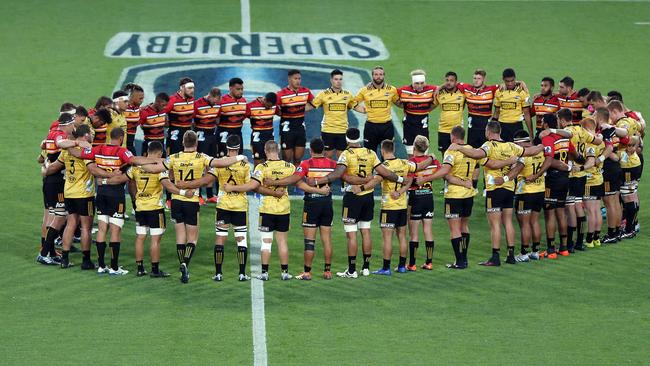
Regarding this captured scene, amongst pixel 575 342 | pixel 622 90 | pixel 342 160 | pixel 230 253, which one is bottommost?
pixel 575 342

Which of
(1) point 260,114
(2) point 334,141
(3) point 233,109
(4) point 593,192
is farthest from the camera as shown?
(2) point 334,141

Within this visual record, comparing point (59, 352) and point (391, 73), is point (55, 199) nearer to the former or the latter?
point (59, 352)

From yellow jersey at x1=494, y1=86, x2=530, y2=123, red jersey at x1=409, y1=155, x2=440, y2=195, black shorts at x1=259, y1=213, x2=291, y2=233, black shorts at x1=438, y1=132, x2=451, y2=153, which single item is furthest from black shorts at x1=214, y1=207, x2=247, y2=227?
yellow jersey at x1=494, y1=86, x2=530, y2=123

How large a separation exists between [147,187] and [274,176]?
6.40 feet

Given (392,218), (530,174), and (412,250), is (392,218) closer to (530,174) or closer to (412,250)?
(412,250)

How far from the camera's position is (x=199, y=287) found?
59.9 feet

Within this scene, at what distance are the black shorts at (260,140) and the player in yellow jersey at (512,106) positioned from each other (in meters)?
4.40

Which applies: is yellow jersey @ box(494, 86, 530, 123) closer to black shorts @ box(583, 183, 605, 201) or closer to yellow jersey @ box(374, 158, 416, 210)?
black shorts @ box(583, 183, 605, 201)

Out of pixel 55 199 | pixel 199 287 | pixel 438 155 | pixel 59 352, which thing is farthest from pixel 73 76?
pixel 59 352

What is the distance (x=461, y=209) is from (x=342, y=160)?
2.20m

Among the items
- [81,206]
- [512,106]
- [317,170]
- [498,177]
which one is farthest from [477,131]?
[81,206]

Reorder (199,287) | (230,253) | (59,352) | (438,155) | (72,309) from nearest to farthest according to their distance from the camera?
(59,352)
(72,309)
(199,287)
(230,253)
(438,155)

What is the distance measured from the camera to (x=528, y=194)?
1962cm

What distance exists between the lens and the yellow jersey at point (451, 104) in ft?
77.4
